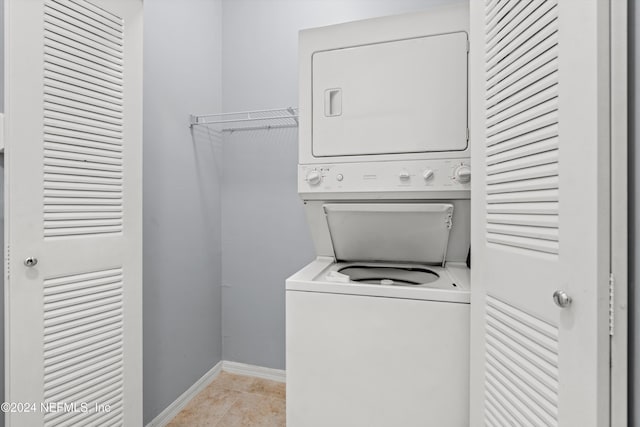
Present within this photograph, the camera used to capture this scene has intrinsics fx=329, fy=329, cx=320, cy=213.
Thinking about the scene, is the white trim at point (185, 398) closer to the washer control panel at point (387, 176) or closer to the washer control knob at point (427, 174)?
the washer control panel at point (387, 176)

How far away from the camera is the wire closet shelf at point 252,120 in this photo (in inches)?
89.1

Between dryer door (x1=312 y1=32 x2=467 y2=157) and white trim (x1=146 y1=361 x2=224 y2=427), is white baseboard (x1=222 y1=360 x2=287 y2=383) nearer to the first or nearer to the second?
white trim (x1=146 y1=361 x2=224 y2=427)

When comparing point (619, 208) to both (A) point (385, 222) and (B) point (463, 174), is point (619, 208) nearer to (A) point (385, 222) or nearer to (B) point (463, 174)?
(B) point (463, 174)

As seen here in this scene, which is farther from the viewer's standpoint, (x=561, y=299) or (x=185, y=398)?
(x=185, y=398)

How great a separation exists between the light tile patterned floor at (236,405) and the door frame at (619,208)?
71.9 inches

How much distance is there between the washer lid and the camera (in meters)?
1.59

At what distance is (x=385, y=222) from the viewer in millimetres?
1674

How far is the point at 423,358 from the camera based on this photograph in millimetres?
1256

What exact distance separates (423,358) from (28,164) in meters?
1.60

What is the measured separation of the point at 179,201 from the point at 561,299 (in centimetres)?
204

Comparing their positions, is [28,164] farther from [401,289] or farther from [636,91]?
[636,91]

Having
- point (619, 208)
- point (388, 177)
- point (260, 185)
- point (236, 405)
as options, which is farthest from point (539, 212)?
point (236, 405)

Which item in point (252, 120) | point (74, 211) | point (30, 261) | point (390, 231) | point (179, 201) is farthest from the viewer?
point (252, 120)

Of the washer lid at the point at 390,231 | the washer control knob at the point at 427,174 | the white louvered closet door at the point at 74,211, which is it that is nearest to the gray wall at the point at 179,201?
the white louvered closet door at the point at 74,211
